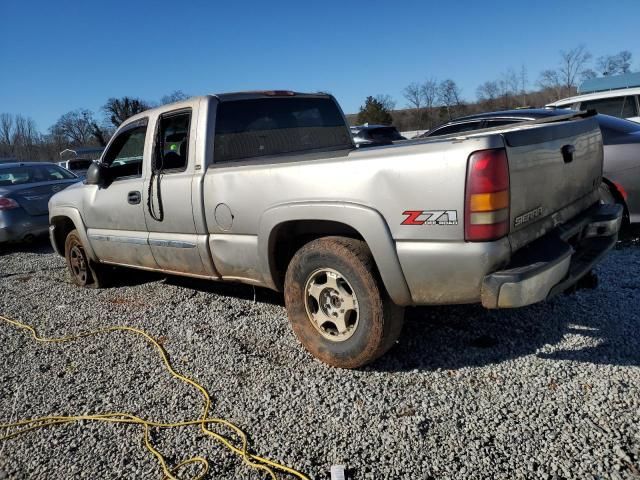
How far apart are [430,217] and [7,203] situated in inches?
319

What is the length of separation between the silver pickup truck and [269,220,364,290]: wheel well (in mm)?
11

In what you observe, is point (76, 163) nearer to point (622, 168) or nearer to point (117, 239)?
point (117, 239)

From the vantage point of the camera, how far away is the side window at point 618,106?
9727mm

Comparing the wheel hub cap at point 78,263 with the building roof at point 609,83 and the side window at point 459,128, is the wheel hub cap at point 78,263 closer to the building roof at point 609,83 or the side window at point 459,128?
the side window at point 459,128

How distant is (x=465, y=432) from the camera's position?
2.44 m

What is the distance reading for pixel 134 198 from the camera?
14.4ft

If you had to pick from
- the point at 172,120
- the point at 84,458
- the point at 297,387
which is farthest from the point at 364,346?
the point at 172,120

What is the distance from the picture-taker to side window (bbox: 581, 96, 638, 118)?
9727mm

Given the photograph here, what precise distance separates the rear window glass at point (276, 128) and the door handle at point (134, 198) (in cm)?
104

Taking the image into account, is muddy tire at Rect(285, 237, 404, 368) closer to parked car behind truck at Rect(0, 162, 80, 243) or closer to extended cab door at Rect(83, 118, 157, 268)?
extended cab door at Rect(83, 118, 157, 268)

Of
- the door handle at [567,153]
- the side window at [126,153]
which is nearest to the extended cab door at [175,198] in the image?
the side window at [126,153]

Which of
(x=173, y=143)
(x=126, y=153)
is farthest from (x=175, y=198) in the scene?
(x=126, y=153)

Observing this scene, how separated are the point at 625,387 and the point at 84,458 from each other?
2.98 m

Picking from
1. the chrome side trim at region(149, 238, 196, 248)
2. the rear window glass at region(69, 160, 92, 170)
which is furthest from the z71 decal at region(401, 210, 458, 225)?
the rear window glass at region(69, 160, 92, 170)
